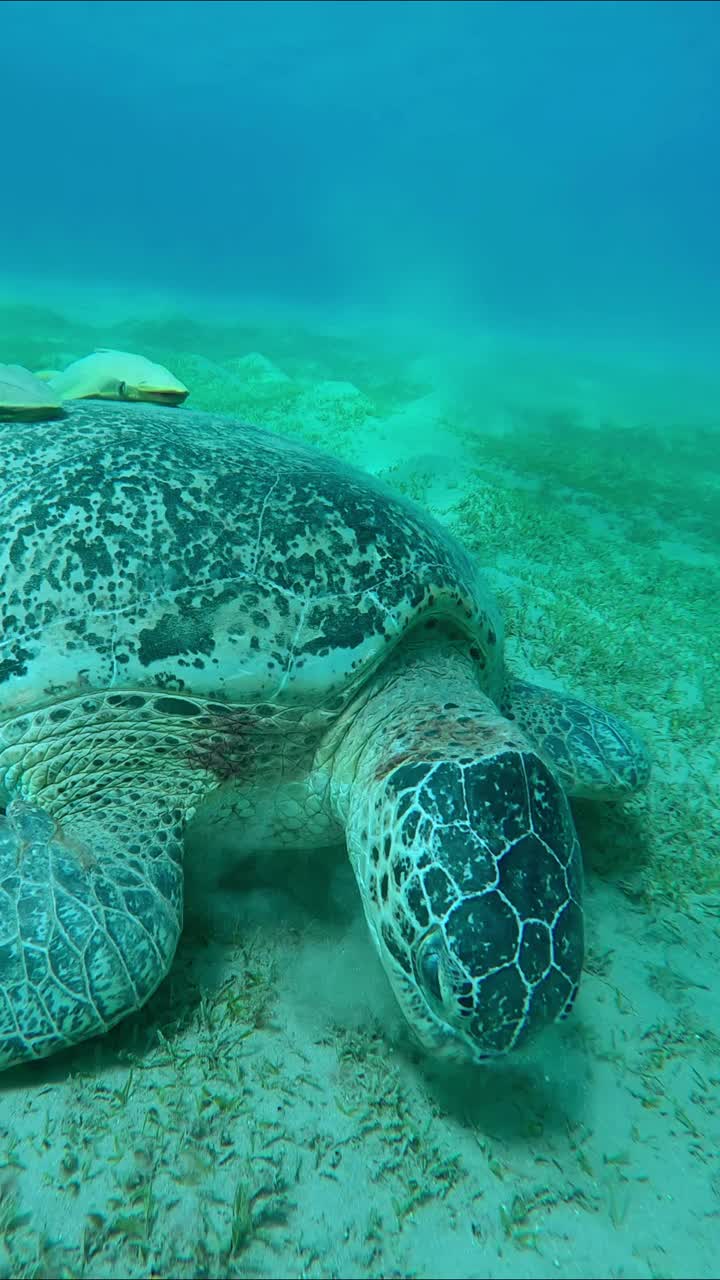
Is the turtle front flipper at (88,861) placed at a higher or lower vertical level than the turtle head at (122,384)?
lower

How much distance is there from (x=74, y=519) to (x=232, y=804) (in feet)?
4.54

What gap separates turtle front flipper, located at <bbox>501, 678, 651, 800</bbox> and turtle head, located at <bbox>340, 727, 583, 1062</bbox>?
1020 millimetres

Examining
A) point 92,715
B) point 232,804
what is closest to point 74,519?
point 92,715

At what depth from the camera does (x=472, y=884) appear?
1.87 metres

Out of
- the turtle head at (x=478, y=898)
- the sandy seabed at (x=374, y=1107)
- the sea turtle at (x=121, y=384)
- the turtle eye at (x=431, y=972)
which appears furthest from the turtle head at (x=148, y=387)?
the turtle eye at (x=431, y=972)

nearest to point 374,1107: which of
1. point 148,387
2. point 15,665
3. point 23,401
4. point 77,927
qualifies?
point 77,927

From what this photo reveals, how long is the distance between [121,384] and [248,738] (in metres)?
2.99

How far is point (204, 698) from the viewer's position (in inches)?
99.9

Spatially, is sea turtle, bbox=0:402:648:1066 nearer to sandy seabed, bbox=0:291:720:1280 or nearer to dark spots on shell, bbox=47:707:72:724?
dark spots on shell, bbox=47:707:72:724

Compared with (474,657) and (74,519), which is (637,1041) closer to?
(474,657)

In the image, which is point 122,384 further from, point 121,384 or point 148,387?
point 148,387

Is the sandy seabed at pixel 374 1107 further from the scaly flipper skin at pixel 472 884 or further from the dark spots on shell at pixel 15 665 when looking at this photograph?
the dark spots on shell at pixel 15 665

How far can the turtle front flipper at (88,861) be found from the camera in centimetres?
200

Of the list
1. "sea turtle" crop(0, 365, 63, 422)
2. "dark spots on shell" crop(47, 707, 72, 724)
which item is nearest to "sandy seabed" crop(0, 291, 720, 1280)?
"dark spots on shell" crop(47, 707, 72, 724)
